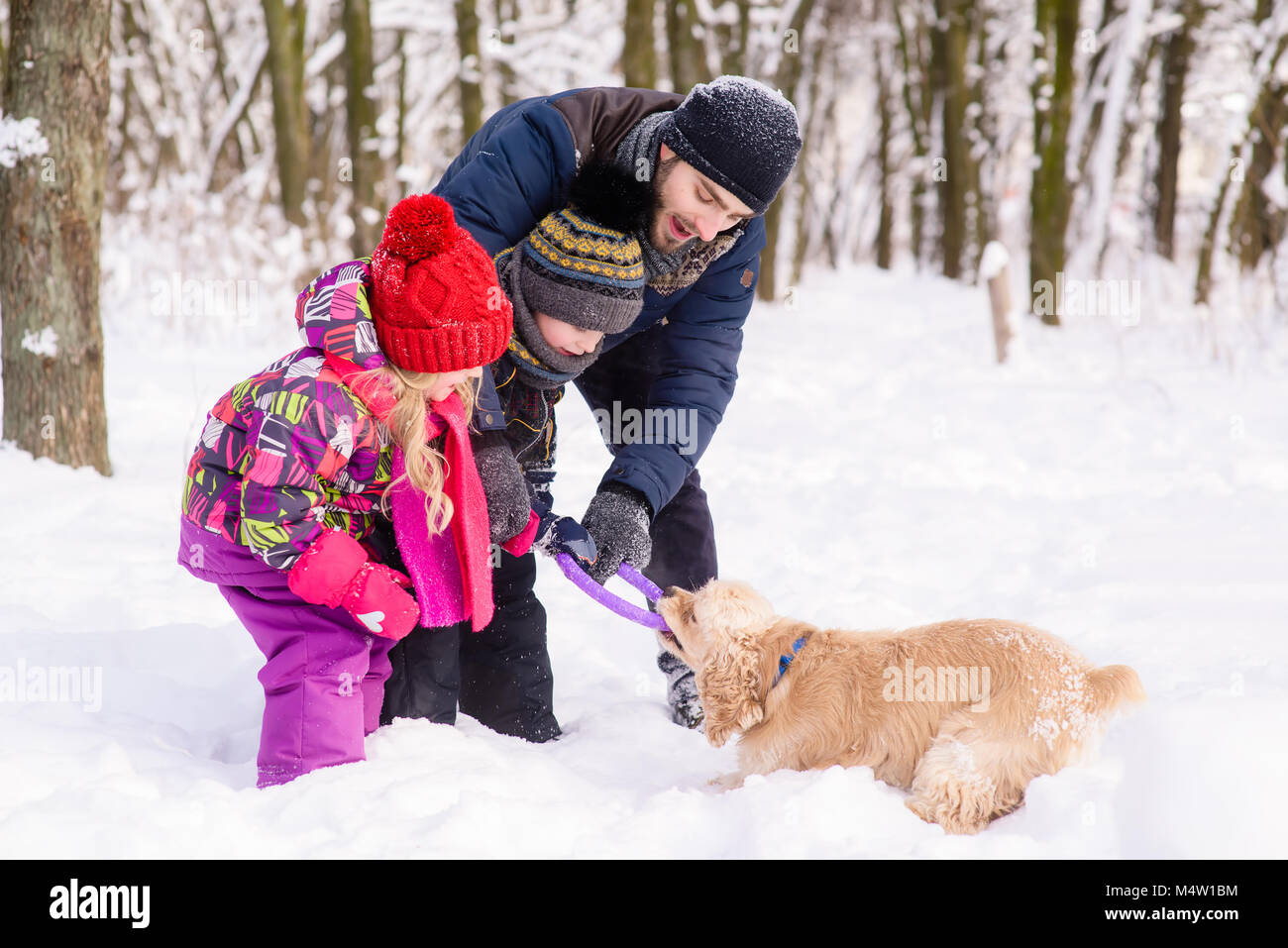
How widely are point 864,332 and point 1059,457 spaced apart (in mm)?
8229

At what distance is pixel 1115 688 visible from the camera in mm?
2512

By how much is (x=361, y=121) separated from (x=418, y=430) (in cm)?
1123

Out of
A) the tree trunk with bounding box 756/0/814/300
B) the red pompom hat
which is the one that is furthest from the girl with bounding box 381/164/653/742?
the tree trunk with bounding box 756/0/814/300

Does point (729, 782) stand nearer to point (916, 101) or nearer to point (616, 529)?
point (616, 529)

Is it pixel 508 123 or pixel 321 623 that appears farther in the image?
pixel 508 123

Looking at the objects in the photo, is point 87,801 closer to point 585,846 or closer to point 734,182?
point 585,846

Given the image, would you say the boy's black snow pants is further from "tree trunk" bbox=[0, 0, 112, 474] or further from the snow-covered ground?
"tree trunk" bbox=[0, 0, 112, 474]

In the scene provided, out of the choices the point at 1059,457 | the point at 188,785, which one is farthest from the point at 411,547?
the point at 1059,457

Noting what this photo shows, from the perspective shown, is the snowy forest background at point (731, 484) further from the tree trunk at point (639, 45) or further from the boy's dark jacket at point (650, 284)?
the boy's dark jacket at point (650, 284)

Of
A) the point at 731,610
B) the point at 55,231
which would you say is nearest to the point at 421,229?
the point at 731,610

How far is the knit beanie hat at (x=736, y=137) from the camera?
2.99 meters

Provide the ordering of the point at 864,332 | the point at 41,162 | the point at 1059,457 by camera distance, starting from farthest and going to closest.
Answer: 1. the point at 864,332
2. the point at 1059,457
3. the point at 41,162

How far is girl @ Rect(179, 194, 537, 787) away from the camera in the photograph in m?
2.64

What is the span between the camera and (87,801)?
2361 mm
